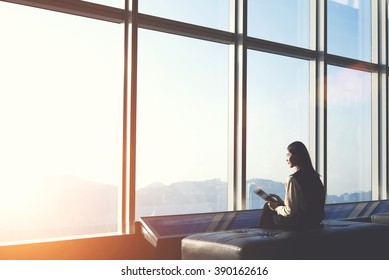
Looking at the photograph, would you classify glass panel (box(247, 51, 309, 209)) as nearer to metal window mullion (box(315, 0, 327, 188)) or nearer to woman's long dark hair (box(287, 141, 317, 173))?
metal window mullion (box(315, 0, 327, 188))

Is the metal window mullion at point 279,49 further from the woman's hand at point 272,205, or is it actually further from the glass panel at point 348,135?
the woman's hand at point 272,205

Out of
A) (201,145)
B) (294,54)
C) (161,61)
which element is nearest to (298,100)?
(294,54)

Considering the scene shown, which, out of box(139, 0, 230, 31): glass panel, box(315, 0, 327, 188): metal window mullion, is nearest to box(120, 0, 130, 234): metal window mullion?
box(139, 0, 230, 31): glass panel

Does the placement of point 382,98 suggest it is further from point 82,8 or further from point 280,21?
point 82,8

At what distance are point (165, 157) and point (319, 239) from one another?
1.70 meters

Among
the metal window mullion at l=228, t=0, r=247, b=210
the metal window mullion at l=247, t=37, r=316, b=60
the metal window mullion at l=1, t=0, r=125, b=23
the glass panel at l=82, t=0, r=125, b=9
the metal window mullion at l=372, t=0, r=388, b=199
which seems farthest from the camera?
the metal window mullion at l=372, t=0, r=388, b=199

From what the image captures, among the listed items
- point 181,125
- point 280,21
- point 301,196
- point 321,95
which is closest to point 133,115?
point 181,125

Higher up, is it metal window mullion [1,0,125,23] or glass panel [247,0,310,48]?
glass panel [247,0,310,48]

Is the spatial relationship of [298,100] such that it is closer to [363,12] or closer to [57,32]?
[363,12]

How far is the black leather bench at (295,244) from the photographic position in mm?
3266

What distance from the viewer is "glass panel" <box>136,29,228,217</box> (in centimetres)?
459

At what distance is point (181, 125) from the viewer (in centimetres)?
480

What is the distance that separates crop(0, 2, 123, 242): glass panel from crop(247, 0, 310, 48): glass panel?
1.59 metres

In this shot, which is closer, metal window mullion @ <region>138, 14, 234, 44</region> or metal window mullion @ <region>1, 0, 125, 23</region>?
metal window mullion @ <region>1, 0, 125, 23</region>
